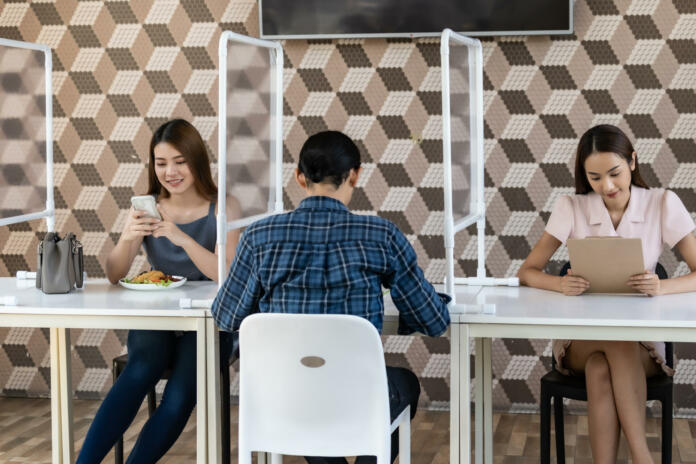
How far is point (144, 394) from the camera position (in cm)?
268

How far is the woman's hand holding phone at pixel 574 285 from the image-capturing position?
2615mm

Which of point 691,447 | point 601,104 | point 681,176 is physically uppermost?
point 601,104

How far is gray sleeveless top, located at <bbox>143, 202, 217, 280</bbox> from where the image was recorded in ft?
9.79

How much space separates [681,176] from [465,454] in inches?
70.6

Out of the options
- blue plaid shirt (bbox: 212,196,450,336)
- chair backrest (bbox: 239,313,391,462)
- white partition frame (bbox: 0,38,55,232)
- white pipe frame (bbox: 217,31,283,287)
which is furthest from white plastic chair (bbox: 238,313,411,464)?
white partition frame (bbox: 0,38,55,232)

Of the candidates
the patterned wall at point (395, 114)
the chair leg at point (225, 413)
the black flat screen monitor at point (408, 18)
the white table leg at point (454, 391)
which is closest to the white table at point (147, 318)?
the chair leg at point (225, 413)

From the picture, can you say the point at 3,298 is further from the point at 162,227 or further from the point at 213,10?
the point at 213,10

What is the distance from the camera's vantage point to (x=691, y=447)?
11.1 ft

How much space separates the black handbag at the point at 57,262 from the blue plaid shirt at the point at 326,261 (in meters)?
0.73

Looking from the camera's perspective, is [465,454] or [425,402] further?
[425,402]

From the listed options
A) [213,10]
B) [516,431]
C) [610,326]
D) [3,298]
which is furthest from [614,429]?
[213,10]

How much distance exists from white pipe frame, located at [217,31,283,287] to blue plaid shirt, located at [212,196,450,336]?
1.11 ft

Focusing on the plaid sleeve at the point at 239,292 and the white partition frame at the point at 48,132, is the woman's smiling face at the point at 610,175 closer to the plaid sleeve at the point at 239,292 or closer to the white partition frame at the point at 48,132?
the plaid sleeve at the point at 239,292

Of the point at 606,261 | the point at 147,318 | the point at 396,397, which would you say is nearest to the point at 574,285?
the point at 606,261
